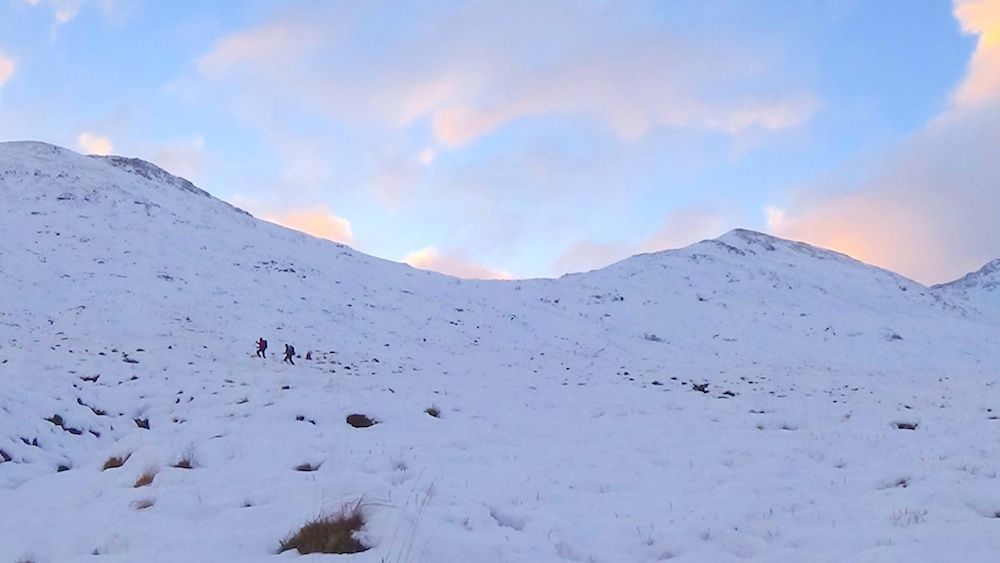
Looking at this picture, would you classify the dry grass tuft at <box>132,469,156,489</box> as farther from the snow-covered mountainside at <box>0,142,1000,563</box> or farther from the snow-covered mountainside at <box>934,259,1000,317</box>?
the snow-covered mountainside at <box>934,259,1000,317</box>

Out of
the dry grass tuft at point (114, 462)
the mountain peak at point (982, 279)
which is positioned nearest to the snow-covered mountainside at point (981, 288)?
the mountain peak at point (982, 279)

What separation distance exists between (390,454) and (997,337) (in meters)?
57.8

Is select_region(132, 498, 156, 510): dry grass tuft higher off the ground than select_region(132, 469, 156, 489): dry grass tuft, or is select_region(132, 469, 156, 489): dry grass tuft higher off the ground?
select_region(132, 469, 156, 489): dry grass tuft

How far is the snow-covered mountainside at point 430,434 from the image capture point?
6.85 meters

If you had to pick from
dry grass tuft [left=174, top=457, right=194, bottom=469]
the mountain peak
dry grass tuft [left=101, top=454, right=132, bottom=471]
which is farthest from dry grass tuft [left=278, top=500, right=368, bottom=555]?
the mountain peak

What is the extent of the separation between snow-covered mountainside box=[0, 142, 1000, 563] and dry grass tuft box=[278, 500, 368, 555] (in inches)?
5.1

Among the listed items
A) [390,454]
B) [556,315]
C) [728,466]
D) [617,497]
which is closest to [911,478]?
[728,466]

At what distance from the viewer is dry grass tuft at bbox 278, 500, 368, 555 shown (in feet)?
19.5

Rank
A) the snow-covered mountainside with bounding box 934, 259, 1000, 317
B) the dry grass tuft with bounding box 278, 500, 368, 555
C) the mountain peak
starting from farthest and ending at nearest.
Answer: the mountain peak, the snow-covered mountainside with bounding box 934, 259, 1000, 317, the dry grass tuft with bounding box 278, 500, 368, 555

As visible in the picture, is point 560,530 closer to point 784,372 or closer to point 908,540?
point 908,540

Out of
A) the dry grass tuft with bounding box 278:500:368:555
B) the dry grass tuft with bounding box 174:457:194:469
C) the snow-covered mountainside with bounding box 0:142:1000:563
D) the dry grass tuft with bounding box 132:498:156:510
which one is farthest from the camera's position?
the dry grass tuft with bounding box 174:457:194:469

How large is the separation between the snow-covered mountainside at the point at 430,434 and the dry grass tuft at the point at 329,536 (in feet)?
0.42

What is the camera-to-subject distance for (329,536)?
606cm

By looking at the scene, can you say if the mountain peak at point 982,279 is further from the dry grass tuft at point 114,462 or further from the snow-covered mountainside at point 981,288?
the dry grass tuft at point 114,462
